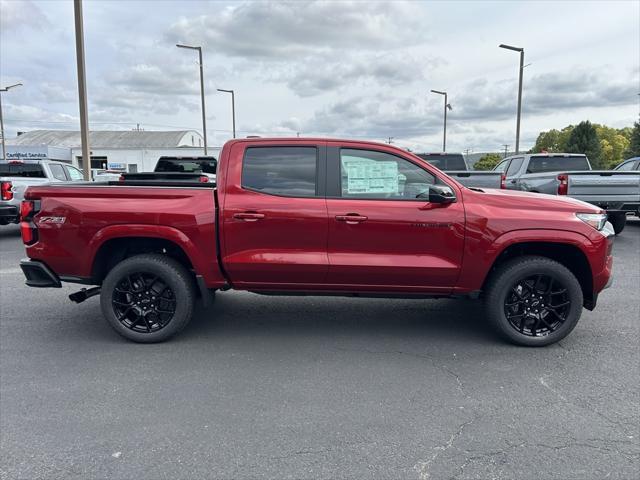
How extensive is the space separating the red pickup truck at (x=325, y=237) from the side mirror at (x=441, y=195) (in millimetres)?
12

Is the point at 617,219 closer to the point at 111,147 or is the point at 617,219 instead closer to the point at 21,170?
the point at 21,170

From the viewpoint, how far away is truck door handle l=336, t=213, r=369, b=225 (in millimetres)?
4168

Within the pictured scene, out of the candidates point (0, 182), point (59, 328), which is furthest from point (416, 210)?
point (0, 182)

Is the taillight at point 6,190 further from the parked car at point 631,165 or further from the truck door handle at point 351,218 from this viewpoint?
the parked car at point 631,165

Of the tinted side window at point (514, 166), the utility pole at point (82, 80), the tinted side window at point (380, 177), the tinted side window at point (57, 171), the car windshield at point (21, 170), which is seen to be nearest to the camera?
the tinted side window at point (380, 177)

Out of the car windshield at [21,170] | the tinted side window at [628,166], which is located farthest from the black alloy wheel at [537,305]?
the car windshield at [21,170]

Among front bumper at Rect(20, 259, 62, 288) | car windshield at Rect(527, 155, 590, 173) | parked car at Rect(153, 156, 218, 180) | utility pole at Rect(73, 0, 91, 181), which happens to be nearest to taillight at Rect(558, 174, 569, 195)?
car windshield at Rect(527, 155, 590, 173)

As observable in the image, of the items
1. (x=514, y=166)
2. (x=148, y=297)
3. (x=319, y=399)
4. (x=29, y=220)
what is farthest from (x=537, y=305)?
(x=514, y=166)

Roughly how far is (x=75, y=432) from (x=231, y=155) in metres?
2.53

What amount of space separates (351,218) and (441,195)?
778mm

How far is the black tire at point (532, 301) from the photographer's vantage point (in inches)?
165

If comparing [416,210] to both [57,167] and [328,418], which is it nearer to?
[328,418]

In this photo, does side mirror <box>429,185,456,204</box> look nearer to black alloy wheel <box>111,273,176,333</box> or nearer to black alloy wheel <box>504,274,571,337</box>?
black alloy wheel <box>504,274,571,337</box>

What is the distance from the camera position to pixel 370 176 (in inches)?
171
